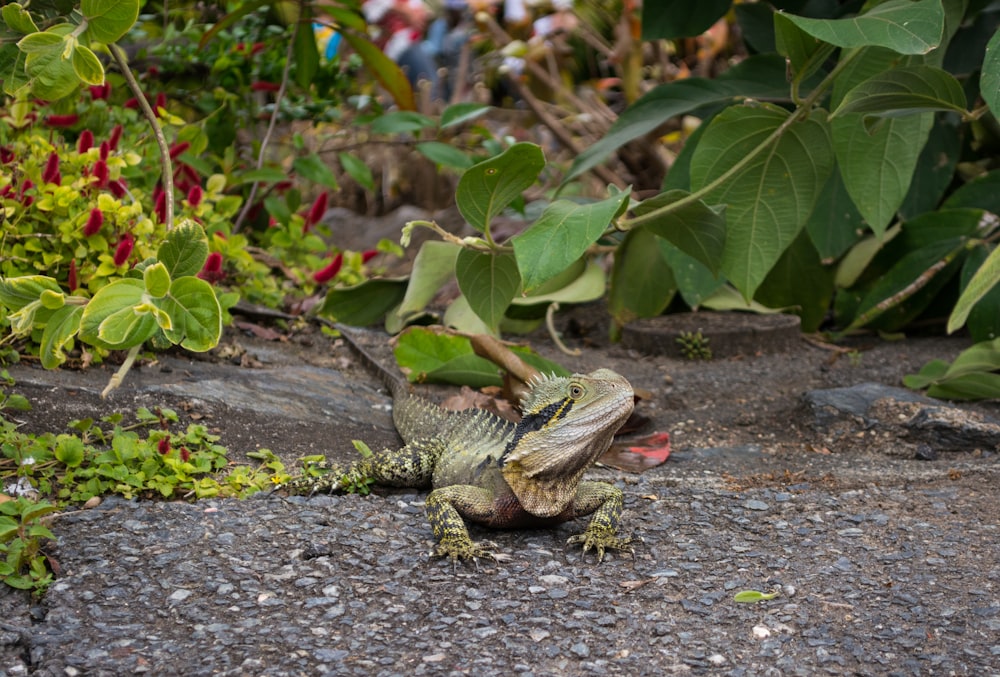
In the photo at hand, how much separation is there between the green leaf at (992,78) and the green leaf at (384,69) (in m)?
3.15

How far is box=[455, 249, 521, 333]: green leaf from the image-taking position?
3.46 meters

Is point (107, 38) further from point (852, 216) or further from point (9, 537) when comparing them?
point (852, 216)

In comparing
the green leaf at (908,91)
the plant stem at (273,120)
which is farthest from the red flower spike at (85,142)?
the green leaf at (908,91)

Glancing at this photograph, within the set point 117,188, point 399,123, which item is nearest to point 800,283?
point 399,123

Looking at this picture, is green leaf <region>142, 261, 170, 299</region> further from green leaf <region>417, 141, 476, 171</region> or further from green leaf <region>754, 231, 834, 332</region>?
green leaf <region>754, 231, 834, 332</region>

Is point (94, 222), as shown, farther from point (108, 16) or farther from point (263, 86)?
point (263, 86)

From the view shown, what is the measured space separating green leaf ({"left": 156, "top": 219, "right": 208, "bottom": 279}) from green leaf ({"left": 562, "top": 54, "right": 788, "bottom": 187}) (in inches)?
82.8

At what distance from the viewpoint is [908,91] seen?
3.20m

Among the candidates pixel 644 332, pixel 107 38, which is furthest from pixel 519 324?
pixel 107 38

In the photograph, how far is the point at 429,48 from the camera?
34.6ft

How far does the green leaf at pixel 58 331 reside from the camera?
275 cm

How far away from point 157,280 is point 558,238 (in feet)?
3.70

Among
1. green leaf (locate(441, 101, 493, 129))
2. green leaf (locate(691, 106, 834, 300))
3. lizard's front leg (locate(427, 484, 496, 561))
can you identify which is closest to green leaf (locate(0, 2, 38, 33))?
lizard's front leg (locate(427, 484, 496, 561))

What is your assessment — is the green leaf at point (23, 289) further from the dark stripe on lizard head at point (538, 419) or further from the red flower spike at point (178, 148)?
the red flower spike at point (178, 148)
